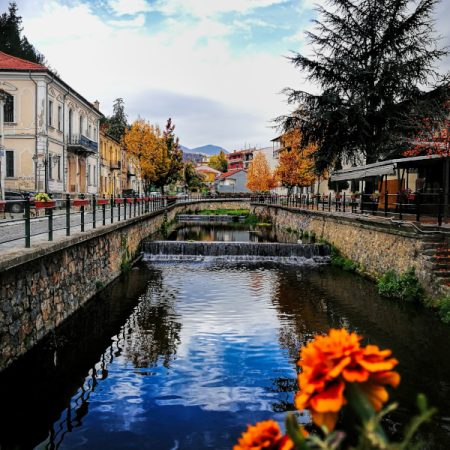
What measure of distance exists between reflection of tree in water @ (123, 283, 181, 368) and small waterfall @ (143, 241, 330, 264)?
26.5 ft

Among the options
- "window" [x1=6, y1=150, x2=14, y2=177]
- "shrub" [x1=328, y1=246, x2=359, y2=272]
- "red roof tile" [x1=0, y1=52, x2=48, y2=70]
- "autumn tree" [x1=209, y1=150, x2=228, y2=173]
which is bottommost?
"shrub" [x1=328, y1=246, x2=359, y2=272]

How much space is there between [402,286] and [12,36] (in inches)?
2111

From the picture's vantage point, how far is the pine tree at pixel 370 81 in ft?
76.5

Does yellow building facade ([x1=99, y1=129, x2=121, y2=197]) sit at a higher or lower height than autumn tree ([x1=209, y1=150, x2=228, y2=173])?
lower

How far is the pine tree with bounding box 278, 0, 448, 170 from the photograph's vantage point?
76.5 ft

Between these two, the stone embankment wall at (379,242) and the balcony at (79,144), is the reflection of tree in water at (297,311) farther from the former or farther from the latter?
the balcony at (79,144)

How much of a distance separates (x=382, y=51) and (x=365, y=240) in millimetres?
10983

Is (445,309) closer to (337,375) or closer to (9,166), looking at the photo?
(337,375)

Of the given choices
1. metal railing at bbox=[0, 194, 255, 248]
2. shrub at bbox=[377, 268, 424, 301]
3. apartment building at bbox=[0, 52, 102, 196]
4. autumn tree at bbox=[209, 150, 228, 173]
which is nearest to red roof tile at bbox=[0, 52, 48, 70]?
apartment building at bbox=[0, 52, 102, 196]

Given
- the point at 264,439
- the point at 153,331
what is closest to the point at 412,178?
the point at 153,331

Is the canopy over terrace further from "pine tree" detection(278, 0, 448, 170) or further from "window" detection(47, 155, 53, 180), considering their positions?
"window" detection(47, 155, 53, 180)

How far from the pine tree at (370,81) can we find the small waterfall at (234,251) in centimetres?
532

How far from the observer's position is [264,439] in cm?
160

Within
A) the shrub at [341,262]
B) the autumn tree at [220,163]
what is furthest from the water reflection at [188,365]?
the autumn tree at [220,163]
